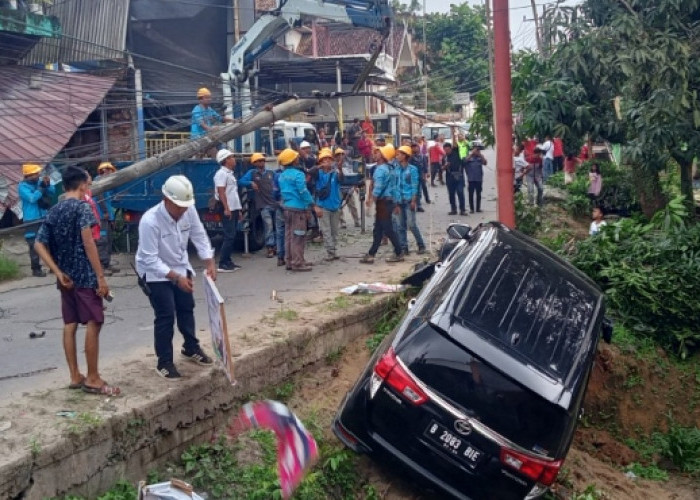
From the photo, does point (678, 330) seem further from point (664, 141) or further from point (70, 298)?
point (70, 298)

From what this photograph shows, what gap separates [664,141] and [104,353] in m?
6.66

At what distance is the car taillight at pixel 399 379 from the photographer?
17.4 ft

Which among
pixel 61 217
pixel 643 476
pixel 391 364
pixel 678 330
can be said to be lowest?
pixel 643 476

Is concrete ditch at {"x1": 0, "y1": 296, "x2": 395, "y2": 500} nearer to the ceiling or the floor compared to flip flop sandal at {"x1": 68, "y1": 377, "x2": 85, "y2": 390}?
nearer to the floor

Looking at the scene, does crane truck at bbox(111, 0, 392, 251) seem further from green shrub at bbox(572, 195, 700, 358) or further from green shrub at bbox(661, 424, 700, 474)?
green shrub at bbox(661, 424, 700, 474)

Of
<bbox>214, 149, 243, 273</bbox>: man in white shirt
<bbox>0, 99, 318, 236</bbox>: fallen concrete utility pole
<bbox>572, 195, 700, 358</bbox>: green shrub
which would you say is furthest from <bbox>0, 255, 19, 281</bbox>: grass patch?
<bbox>572, 195, 700, 358</bbox>: green shrub

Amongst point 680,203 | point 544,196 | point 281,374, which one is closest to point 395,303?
point 281,374

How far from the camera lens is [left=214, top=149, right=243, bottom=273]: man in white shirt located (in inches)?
490

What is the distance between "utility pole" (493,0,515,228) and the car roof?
11.6 ft

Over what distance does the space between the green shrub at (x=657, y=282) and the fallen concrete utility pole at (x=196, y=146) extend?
4.07m

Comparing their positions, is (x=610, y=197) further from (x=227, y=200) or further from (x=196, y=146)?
(x=196, y=146)

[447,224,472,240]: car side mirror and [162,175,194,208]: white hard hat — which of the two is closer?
[162,175,194,208]: white hard hat

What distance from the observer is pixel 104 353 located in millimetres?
7820

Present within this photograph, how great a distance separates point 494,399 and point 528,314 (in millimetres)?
839
